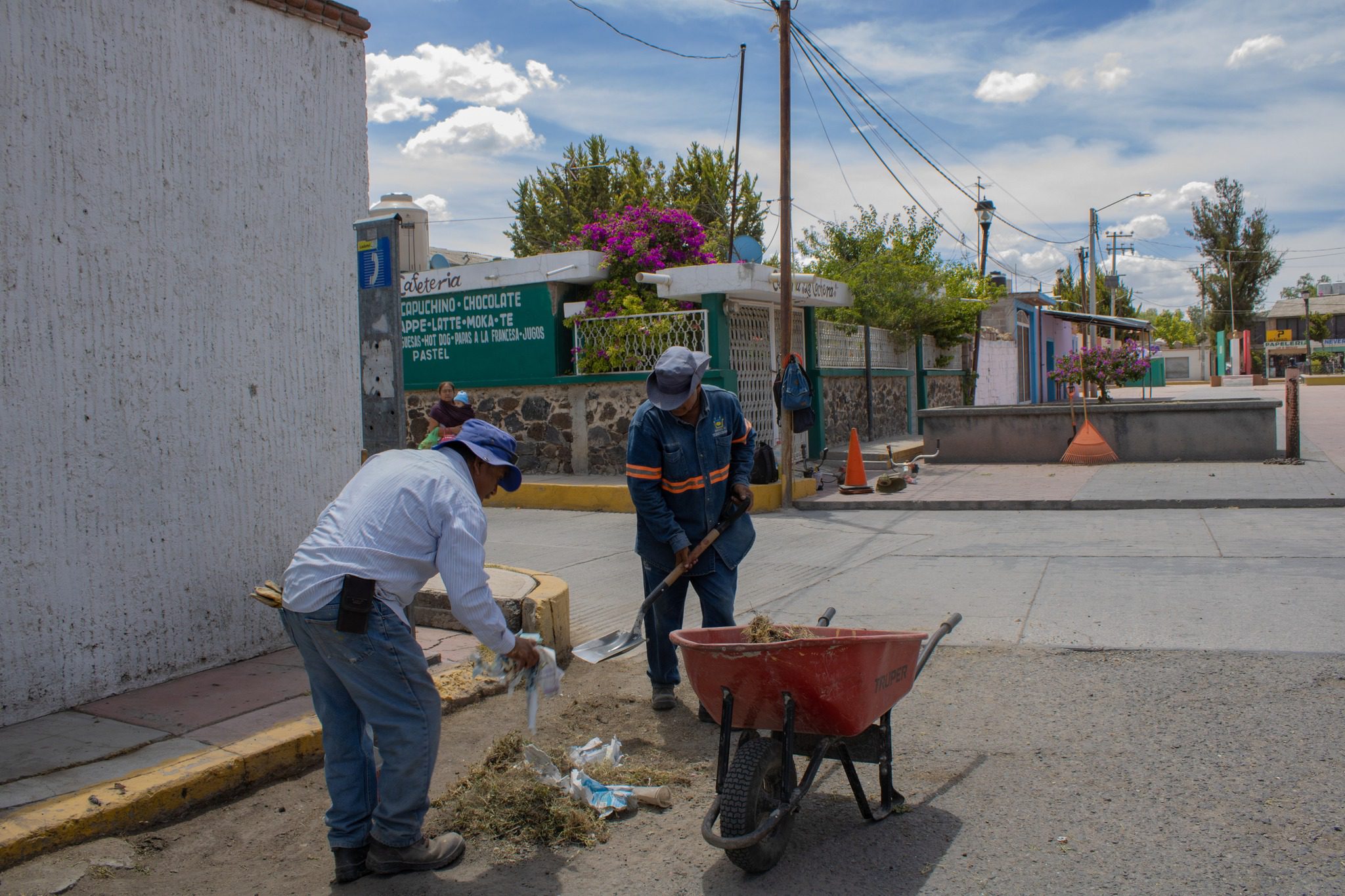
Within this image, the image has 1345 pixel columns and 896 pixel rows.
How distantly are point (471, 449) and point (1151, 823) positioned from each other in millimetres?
2619

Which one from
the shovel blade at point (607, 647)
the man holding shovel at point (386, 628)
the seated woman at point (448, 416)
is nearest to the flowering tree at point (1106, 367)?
the seated woman at point (448, 416)

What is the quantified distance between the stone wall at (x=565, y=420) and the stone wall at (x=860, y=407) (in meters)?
3.82

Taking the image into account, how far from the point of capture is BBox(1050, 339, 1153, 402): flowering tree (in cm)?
1738

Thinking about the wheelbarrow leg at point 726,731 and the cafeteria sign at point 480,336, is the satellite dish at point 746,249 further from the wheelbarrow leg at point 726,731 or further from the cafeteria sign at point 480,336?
the wheelbarrow leg at point 726,731

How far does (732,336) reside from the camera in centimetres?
1387

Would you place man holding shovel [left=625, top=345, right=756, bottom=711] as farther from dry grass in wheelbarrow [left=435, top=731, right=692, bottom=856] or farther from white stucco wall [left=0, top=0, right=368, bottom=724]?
white stucco wall [left=0, top=0, right=368, bottom=724]

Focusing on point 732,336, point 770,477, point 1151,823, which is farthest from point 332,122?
point 732,336

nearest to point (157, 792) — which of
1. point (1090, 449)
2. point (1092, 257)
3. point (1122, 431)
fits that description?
point (1090, 449)

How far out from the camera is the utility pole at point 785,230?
40.7 ft

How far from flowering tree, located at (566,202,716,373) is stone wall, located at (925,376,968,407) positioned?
361 inches

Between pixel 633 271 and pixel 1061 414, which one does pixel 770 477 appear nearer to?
pixel 633 271

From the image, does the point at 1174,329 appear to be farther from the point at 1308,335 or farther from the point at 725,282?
the point at 725,282

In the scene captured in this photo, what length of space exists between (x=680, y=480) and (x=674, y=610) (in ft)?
2.25

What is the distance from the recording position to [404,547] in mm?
3287
